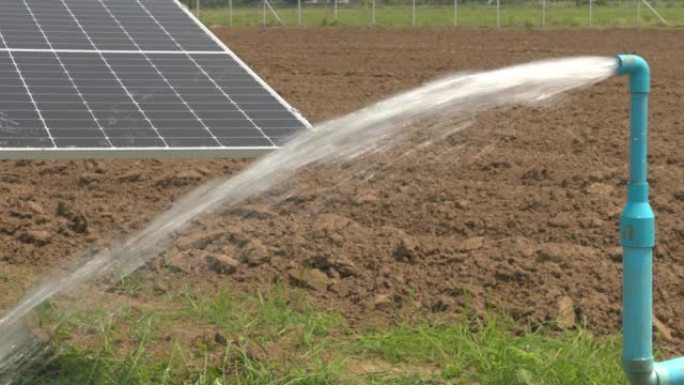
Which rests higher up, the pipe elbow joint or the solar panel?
the pipe elbow joint

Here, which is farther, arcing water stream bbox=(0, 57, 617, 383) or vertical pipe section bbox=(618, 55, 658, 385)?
arcing water stream bbox=(0, 57, 617, 383)

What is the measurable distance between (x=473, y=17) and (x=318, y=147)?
108ft

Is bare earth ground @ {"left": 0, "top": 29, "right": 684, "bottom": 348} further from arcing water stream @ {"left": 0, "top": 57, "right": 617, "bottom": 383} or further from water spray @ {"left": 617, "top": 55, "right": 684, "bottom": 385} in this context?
water spray @ {"left": 617, "top": 55, "right": 684, "bottom": 385}

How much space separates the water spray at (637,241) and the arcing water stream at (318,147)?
134 millimetres

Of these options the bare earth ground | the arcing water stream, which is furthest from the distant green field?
the arcing water stream

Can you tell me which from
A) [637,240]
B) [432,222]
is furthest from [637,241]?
[432,222]

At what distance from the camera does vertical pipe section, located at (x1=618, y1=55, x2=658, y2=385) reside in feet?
12.8

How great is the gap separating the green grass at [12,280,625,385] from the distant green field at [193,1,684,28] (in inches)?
975

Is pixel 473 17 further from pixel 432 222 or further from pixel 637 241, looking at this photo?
pixel 637 241

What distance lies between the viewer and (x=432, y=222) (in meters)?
7.64

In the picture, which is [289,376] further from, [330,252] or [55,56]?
[55,56]

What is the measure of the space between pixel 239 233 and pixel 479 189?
201cm

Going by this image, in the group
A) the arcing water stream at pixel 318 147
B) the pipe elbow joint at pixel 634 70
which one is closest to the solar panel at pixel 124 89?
the arcing water stream at pixel 318 147

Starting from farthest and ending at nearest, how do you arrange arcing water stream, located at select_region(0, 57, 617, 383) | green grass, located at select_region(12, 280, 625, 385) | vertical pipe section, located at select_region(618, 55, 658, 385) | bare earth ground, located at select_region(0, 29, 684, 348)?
bare earth ground, located at select_region(0, 29, 684, 348) → green grass, located at select_region(12, 280, 625, 385) → arcing water stream, located at select_region(0, 57, 617, 383) → vertical pipe section, located at select_region(618, 55, 658, 385)
